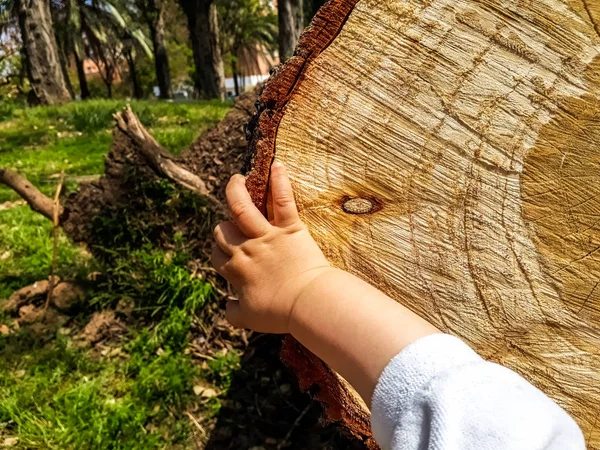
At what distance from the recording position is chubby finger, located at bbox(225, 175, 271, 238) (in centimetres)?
117

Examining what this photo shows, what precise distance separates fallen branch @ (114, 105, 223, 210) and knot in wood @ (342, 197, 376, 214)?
1.77m

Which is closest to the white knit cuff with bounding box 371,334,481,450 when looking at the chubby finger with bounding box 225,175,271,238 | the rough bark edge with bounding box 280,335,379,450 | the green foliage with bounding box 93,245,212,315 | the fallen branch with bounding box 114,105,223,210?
the rough bark edge with bounding box 280,335,379,450

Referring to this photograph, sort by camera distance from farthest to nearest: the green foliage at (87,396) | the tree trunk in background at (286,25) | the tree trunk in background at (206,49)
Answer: the tree trunk in background at (206,49)
the tree trunk in background at (286,25)
the green foliage at (87,396)

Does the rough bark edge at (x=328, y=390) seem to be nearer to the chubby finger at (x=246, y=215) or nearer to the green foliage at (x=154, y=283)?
the chubby finger at (x=246, y=215)

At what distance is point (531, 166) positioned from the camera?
1.21 metres

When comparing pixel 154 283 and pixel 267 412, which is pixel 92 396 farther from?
pixel 267 412

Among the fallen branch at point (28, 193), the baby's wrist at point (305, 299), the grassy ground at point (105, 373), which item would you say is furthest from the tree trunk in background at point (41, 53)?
the baby's wrist at point (305, 299)

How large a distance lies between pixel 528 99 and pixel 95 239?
262cm

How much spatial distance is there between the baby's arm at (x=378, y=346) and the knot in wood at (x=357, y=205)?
13 centimetres

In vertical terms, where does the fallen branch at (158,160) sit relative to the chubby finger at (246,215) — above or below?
below

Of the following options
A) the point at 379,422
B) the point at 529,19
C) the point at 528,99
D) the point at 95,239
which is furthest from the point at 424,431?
the point at 95,239

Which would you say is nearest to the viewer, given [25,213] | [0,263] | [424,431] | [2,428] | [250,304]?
[424,431]

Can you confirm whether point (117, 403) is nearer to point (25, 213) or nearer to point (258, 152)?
point (258, 152)

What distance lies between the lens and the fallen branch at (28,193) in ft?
9.71
